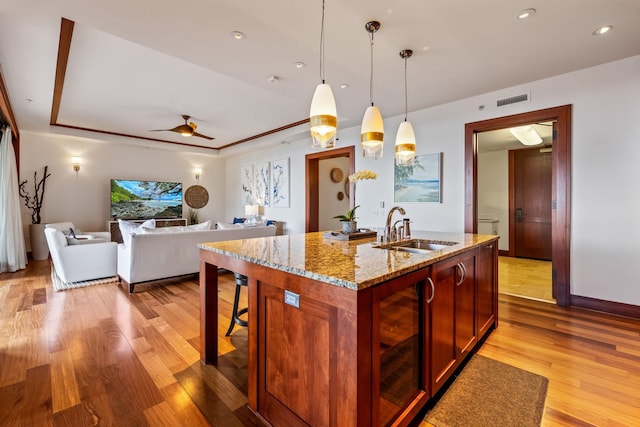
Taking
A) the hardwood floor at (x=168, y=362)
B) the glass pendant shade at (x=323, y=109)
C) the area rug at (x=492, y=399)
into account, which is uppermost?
Answer: the glass pendant shade at (x=323, y=109)

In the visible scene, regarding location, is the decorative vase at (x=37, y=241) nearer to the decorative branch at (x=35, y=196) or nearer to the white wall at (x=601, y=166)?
the decorative branch at (x=35, y=196)

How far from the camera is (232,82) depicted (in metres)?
3.77

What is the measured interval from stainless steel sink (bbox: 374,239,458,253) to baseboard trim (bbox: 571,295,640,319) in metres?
2.15

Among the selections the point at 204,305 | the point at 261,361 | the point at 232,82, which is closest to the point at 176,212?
the point at 232,82

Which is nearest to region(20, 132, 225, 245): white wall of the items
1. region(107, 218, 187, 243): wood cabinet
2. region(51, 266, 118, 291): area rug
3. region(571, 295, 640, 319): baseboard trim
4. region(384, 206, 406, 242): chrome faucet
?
region(107, 218, 187, 243): wood cabinet

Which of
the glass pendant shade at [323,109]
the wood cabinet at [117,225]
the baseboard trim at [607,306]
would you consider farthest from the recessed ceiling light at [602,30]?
the wood cabinet at [117,225]

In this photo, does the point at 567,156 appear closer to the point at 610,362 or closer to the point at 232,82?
the point at 610,362

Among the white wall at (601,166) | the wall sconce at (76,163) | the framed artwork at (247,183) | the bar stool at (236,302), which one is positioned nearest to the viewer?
the bar stool at (236,302)

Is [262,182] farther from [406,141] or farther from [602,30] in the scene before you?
[602,30]

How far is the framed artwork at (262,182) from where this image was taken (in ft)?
23.8

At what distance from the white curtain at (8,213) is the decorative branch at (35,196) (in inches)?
55.7

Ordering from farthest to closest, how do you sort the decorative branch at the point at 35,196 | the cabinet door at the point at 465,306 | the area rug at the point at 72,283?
the decorative branch at the point at 35,196 → the area rug at the point at 72,283 → the cabinet door at the point at 465,306

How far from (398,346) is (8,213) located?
630 cm

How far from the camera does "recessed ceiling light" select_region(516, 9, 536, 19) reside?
2.12 meters
